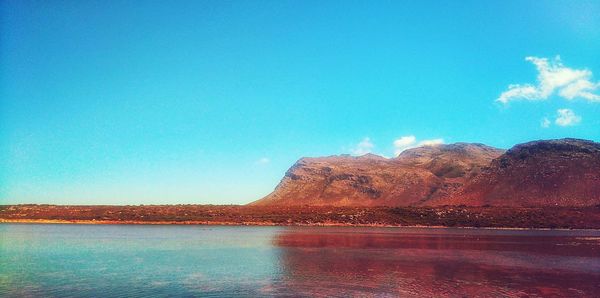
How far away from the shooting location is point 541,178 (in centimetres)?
12762

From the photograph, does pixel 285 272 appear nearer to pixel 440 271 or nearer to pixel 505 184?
pixel 440 271

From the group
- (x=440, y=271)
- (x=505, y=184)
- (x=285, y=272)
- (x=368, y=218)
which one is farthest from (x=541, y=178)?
(x=285, y=272)

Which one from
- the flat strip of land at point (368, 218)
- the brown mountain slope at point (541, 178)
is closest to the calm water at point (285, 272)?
the flat strip of land at point (368, 218)

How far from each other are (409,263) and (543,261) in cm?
1149

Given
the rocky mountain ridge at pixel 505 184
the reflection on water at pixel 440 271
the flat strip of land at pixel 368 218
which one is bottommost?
the reflection on water at pixel 440 271

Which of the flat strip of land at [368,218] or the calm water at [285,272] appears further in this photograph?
the flat strip of land at [368,218]

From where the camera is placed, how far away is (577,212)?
9838 centimetres

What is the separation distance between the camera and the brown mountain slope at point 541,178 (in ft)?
381

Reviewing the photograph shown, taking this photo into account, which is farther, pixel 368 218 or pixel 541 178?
pixel 541 178

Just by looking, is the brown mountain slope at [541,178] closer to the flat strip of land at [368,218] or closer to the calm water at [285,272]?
the flat strip of land at [368,218]

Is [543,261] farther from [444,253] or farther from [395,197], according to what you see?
[395,197]

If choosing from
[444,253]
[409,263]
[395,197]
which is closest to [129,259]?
[409,263]

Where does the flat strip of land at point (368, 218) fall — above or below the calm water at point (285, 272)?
above

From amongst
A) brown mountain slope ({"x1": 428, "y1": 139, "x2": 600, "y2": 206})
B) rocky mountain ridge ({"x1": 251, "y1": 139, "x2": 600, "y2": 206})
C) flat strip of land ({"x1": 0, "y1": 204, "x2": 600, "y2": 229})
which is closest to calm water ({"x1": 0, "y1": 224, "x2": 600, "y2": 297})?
flat strip of land ({"x1": 0, "y1": 204, "x2": 600, "y2": 229})
